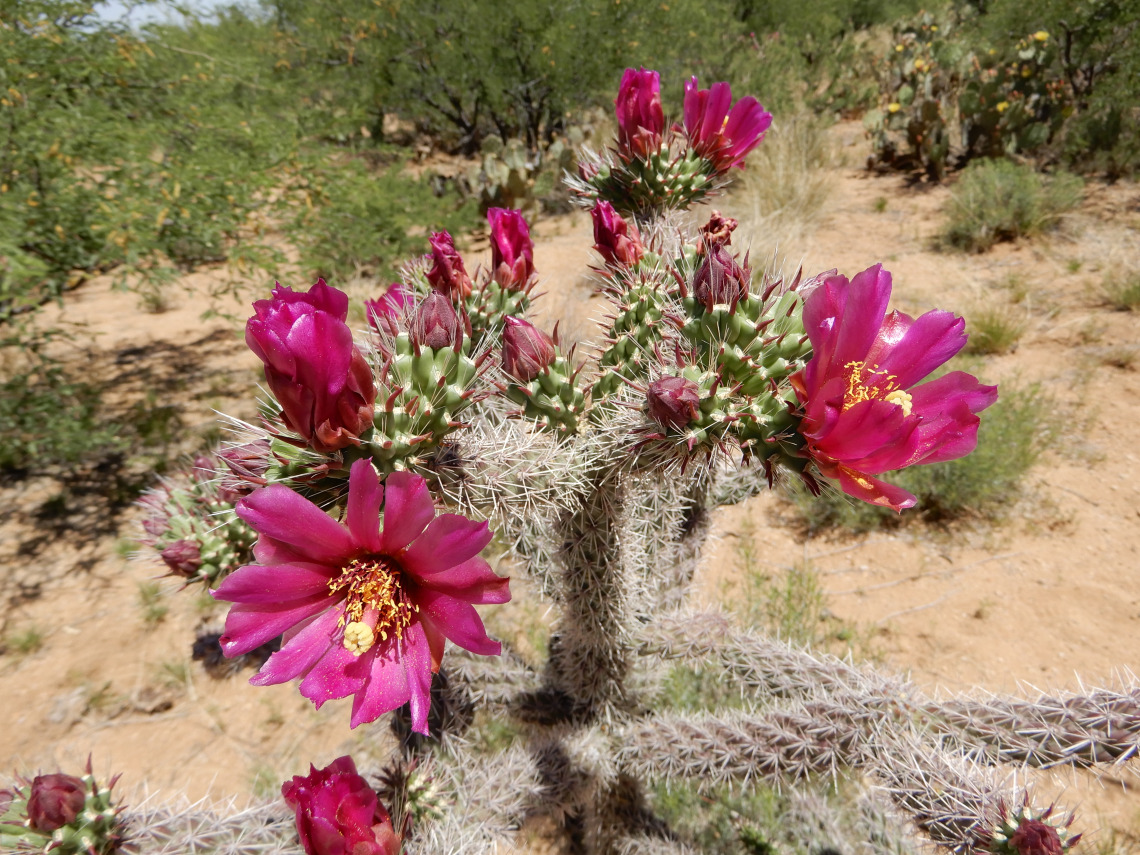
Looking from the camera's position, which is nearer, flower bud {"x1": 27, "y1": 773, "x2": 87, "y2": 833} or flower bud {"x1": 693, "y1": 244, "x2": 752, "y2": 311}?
flower bud {"x1": 693, "y1": 244, "x2": 752, "y2": 311}

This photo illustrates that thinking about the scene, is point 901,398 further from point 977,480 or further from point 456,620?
point 977,480

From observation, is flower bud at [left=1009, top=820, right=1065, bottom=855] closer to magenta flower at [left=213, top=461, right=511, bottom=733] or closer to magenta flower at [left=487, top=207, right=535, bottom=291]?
magenta flower at [left=213, top=461, right=511, bottom=733]

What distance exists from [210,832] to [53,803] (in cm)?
33

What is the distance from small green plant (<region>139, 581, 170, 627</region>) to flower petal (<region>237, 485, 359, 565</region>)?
2.83 meters

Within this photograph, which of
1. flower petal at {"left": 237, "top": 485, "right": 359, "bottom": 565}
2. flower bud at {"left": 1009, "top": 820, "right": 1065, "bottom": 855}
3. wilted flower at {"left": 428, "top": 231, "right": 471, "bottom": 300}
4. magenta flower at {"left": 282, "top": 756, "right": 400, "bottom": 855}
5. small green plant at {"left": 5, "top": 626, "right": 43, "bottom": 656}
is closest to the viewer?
flower petal at {"left": 237, "top": 485, "right": 359, "bottom": 565}

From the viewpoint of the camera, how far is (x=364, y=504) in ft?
2.52

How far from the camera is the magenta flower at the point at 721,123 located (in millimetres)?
1727

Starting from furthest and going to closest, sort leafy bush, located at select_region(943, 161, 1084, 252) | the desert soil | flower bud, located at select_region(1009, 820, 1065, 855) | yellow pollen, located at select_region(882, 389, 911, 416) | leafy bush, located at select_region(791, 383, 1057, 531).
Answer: leafy bush, located at select_region(943, 161, 1084, 252) → leafy bush, located at select_region(791, 383, 1057, 531) → the desert soil → flower bud, located at select_region(1009, 820, 1065, 855) → yellow pollen, located at select_region(882, 389, 911, 416)

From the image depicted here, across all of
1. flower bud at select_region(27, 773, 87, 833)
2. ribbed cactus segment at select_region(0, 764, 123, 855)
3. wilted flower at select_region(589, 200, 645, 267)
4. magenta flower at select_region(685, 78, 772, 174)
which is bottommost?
ribbed cactus segment at select_region(0, 764, 123, 855)

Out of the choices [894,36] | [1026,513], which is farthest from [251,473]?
[894,36]

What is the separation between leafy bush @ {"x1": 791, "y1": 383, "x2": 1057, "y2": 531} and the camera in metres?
3.23

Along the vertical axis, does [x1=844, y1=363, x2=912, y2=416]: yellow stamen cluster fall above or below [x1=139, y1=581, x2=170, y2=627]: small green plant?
above

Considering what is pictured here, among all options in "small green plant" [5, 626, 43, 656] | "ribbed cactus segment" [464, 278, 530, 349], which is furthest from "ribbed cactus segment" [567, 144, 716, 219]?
"small green plant" [5, 626, 43, 656]

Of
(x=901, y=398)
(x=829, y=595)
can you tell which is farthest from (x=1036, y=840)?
(x=829, y=595)
